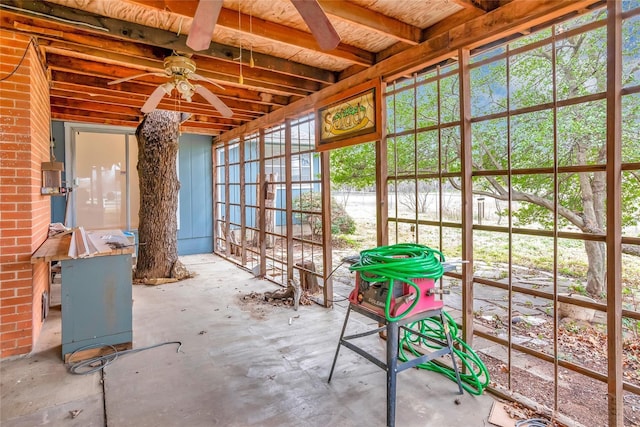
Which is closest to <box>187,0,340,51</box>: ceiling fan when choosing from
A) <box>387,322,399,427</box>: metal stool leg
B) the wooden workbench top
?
<box>387,322,399,427</box>: metal stool leg

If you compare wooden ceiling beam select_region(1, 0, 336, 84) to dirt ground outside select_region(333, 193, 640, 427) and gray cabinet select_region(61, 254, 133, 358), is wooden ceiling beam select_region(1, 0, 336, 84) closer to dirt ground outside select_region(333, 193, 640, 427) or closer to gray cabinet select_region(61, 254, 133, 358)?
gray cabinet select_region(61, 254, 133, 358)

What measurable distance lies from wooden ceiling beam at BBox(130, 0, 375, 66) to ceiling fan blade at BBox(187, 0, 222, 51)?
2.38 ft

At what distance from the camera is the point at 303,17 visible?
161cm

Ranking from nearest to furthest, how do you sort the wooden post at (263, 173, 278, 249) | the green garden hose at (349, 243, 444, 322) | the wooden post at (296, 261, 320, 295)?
the green garden hose at (349, 243, 444, 322), the wooden post at (296, 261, 320, 295), the wooden post at (263, 173, 278, 249)

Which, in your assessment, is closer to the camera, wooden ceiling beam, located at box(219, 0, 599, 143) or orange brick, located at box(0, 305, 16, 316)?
wooden ceiling beam, located at box(219, 0, 599, 143)

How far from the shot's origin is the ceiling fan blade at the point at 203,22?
1.55 m

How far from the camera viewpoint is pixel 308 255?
26.1 ft

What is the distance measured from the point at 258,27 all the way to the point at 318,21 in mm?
Result: 1359

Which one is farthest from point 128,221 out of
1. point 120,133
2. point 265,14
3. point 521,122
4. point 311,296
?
point 521,122

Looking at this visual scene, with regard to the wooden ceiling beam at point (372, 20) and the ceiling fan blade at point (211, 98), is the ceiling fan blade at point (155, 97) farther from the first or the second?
the wooden ceiling beam at point (372, 20)

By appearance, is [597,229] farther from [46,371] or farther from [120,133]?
[120,133]

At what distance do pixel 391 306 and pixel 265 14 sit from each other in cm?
235

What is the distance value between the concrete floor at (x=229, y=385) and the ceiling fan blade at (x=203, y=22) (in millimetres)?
2226

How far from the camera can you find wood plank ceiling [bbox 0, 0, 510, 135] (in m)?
2.52
